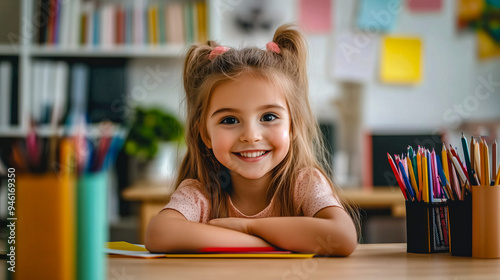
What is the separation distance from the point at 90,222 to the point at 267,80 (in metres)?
0.55

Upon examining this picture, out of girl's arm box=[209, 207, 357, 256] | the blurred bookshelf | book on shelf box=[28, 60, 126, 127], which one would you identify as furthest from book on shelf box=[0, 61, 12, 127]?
girl's arm box=[209, 207, 357, 256]

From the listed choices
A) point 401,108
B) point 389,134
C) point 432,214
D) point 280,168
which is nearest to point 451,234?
point 432,214

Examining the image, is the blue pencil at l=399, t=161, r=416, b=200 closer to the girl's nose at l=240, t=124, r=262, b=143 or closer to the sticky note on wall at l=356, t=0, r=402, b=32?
the girl's nose at l=240, t=124, r=262, b=143

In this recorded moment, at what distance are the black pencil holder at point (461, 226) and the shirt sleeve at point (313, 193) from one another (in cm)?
18

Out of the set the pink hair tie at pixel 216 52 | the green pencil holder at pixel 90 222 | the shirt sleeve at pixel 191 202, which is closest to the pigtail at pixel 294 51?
the pink hair tie at pixel 216 52

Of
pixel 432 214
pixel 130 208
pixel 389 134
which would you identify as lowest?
pixel 130 208

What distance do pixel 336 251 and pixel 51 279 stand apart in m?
0.43

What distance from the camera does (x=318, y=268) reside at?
27.5 inches

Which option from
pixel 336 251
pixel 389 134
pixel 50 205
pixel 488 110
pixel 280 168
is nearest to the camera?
pixel 50 205

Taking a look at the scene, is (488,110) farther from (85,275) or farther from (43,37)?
(85,275)

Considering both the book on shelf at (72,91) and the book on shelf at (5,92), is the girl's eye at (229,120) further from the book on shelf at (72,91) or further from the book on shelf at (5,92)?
the book on shelf at (5,92)

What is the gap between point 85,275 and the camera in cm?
51

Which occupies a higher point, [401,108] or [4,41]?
[4,41]

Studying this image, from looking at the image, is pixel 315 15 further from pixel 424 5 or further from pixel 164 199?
pixel 164 199
